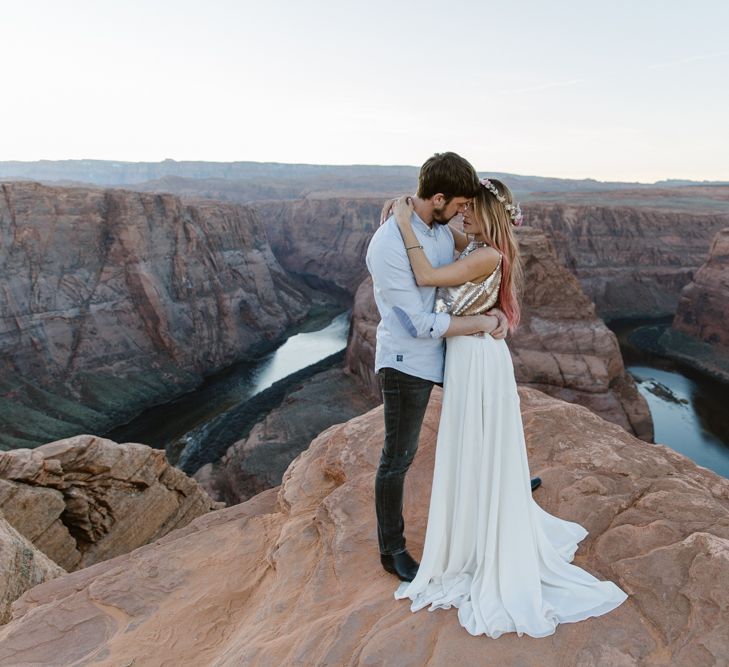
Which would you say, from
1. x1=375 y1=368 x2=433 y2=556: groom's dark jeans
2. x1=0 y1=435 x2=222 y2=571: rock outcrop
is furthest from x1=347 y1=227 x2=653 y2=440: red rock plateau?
x1=375 y1=368 x2=433 y2=556: groom's dark jeans

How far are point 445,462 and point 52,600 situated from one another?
4115mm

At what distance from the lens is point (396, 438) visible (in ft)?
10.8

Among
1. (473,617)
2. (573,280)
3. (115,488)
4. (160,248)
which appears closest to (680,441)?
(573,280)

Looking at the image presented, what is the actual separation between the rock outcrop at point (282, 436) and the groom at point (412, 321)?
19.0 m

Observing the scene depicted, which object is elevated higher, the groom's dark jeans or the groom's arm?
the groom's arm

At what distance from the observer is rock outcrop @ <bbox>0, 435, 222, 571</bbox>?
9.27 metres

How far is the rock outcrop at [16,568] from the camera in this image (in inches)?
218

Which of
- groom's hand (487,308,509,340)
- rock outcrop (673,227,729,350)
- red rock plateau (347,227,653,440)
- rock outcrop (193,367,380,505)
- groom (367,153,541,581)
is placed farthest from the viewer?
rock outcrop (673,227,729,350)

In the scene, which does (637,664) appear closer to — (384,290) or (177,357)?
(384,290)

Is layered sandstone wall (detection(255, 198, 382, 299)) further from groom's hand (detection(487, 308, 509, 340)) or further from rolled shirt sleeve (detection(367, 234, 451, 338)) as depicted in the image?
rolled shirt sleeve (detection(367, 234, 451, 338))

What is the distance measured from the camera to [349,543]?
414 centimetres

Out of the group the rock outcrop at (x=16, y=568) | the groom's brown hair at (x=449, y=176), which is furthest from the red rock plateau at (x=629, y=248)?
the groom's brown hair at (x=449, y=176)

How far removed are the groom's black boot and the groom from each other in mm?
10

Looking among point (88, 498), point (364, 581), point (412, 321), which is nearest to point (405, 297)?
point (412, 321)
